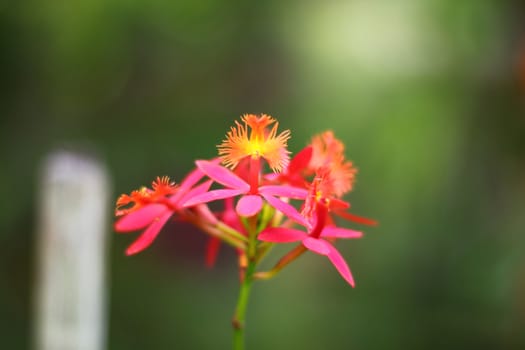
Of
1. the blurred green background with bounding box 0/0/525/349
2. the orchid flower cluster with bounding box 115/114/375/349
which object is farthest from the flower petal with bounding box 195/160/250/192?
the blurred green background with bounding box 0/0/525/349

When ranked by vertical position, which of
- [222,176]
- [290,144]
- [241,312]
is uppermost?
[290,144]

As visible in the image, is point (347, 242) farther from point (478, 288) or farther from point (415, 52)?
point (415, 52)

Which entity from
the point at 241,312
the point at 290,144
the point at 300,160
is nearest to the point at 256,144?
the point at 300,160

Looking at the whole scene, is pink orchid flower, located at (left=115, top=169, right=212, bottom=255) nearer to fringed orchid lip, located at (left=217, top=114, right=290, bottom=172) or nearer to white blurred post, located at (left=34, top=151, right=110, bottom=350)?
fringed orchid lip, located at (left=217, top=114, right=290, bottom=172)

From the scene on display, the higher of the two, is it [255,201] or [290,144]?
[290,144]

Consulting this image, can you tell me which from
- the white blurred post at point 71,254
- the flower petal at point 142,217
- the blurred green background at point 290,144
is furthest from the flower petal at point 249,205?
the blurred green background at point 290,144

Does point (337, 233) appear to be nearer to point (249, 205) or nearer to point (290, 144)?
point (249, 205)

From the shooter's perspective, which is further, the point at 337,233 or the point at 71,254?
the point at 71,254

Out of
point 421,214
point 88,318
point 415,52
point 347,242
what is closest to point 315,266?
point 347,242
